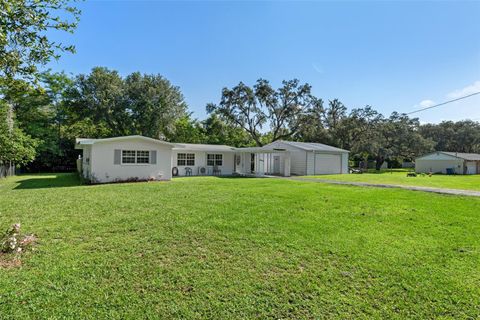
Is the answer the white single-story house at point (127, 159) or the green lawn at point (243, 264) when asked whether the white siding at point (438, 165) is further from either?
the white single-story house at point (127, 159)

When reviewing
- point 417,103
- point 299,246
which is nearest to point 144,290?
point 299,246

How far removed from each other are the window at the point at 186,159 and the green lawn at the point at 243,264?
42.9 ft

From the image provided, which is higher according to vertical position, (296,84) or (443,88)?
(296,84)

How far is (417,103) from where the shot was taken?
2316 cm

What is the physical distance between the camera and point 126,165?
15.3 meters

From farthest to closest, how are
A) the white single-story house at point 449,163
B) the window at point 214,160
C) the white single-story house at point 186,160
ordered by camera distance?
1. the white single-story house at point 449,163
2. the window at point 214,160
3. the white single-story house at point 186,160

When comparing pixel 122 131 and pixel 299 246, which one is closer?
pixel 299 246

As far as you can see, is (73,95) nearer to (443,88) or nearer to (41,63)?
(41,63)

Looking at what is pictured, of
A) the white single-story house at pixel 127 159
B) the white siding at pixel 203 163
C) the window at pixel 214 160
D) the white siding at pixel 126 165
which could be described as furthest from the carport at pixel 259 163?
the white single-story house at pixel 127 159

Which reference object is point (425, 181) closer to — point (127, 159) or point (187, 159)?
point (187, 159)

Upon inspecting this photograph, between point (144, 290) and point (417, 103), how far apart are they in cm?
2719

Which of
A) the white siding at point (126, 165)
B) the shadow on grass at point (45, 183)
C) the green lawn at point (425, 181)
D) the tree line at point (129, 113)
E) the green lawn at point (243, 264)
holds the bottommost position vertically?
the green lawn at point (243, 264)

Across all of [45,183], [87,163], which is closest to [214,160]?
[87,163]

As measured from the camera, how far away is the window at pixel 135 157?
50.5ft
